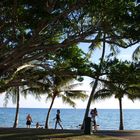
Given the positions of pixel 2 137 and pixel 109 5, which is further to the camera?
pixel 2 137

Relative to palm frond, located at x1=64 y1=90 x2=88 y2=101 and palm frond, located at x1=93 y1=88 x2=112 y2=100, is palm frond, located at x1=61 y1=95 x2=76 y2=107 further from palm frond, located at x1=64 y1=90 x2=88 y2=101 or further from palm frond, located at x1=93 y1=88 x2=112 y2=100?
palm frond, located at x1=93 y1=88 x2=112 y2=100

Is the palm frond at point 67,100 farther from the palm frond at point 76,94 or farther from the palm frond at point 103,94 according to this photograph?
the palm frond at point 103,94

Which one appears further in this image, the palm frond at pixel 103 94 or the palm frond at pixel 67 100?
the palm frond at pixel 67 100

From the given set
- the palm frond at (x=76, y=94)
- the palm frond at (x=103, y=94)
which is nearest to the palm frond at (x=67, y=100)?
the palm frond at (x=76, y=94)

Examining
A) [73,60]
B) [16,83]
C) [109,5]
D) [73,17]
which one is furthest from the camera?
[16,83]

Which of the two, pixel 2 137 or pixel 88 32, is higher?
pixel 88 32

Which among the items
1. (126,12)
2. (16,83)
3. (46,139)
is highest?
(126,12)

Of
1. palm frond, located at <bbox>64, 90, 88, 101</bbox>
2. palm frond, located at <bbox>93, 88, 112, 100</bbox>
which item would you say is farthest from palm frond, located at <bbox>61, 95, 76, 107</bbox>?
palm frond, located at <bbox>93, 88, 112, 100</bbox>

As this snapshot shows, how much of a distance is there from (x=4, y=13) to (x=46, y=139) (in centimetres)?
736

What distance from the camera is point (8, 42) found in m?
23.0

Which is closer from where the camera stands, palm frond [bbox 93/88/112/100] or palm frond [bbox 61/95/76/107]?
palm frond [bbox 93/88/112/100]

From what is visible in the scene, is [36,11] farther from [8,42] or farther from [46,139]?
[46,139]

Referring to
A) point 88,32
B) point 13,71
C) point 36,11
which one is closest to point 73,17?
point 88,32

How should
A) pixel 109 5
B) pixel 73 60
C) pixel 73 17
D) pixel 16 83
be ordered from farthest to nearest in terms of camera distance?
pixel 16 83
pixel 73 60
pixel 73 17
pixel 109 5
